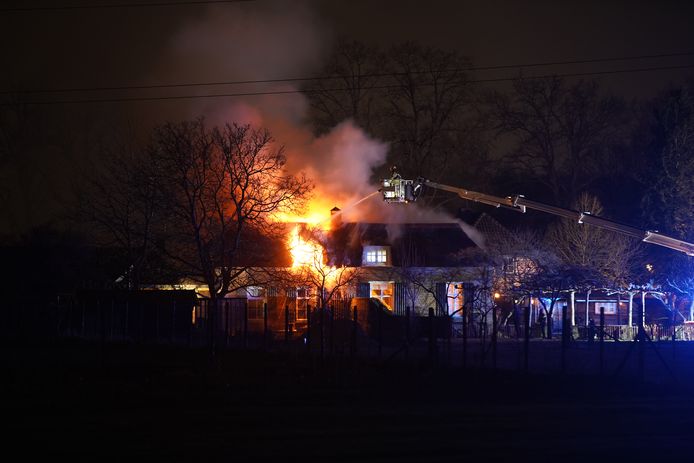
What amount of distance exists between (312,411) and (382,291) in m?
30.0

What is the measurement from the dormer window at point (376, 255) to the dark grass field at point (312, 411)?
2326 centimetres

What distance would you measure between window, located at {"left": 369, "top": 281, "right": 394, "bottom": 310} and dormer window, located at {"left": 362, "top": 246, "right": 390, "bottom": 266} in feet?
4.50

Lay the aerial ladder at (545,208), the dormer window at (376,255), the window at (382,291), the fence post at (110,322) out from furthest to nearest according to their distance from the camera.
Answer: the dormer window at (376,255) → the window at (382,291) → the fence post at (110,322) → the aerial ladder at (545,208)

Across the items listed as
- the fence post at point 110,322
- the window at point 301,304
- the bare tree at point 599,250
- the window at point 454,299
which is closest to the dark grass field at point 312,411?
the fence post at point 110,322

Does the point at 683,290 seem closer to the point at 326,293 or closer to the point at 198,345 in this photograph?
the point at 326,293

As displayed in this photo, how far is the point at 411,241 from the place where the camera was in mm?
46875

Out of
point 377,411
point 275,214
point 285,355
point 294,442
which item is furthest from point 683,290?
point 294,442

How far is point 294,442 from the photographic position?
12.9 metres

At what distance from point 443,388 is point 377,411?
3865 mm

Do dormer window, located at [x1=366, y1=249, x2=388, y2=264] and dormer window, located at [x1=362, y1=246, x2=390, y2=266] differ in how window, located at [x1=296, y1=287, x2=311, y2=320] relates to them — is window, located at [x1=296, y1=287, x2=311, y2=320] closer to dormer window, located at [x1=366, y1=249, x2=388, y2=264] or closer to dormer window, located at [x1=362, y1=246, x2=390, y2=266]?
dormer window, located at [x1=362, y1=246, x2=390, y2=266]

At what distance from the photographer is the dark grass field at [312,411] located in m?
12.5

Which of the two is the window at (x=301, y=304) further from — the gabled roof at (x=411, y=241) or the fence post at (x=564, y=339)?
the fence post at (x=564, y=339)

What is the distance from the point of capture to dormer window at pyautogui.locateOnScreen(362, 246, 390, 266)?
46.7 m

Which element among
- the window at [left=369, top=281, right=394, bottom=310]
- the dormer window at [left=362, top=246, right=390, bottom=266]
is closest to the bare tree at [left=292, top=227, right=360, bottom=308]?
the window at [left=369, top=281, right=394, bottom=310]
